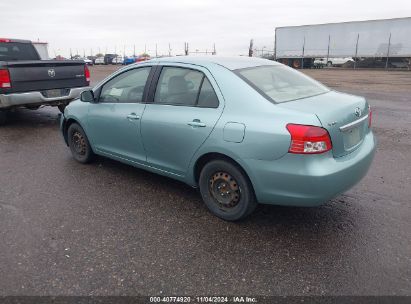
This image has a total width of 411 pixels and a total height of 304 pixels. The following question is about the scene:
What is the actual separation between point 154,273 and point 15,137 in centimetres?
575

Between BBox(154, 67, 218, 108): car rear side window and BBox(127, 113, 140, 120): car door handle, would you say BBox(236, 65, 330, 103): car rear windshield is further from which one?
BBox(127, 113, 140, 120): car door handle

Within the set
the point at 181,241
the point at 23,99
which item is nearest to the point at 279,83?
the point at 181,241

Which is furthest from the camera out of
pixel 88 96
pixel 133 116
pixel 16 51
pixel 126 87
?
pixel 16 51

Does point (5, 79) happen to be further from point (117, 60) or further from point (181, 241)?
point (117, 60)

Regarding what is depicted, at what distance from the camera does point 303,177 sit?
2863 mm

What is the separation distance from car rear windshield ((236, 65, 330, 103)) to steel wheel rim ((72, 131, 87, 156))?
9.24 ft

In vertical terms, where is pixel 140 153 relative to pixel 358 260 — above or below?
above

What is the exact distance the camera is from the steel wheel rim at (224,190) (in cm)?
337

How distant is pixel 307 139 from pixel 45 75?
256 inches

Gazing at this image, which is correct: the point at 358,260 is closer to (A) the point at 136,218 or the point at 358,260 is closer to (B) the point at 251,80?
(B) the point at 251,80

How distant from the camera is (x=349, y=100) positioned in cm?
345

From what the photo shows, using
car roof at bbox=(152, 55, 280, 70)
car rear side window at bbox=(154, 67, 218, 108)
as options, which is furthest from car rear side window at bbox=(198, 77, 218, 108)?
car roof at bbox=(152, 55, 280, 70)

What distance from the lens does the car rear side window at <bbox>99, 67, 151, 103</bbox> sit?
4.19 m

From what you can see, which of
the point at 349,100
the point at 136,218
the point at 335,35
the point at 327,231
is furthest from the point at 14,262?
the point at 335,35
